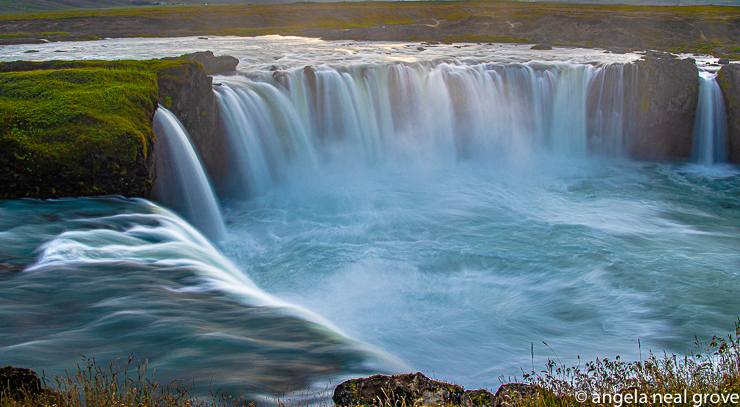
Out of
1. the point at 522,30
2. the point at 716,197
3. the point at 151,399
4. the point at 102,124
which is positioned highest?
the point at 522,30

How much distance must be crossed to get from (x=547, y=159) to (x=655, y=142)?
4.23 meters

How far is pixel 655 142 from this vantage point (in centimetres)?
1777

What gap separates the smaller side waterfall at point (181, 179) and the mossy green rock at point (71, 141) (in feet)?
2.54

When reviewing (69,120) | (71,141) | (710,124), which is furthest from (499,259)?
(710,124)

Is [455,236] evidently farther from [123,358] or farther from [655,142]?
[655,142]

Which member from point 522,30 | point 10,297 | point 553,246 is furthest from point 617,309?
point 522,30

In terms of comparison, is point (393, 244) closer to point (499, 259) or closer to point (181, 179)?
point (499, 259)

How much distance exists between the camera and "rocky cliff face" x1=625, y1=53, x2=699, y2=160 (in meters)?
17.0

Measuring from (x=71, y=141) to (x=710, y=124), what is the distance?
19.9 meters

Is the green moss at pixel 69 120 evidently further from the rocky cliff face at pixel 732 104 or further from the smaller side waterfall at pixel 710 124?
the rocky cliff face at pixel 732 104

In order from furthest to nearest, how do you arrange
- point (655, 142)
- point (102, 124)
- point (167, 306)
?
point (655, 142) < point (102, 124) < point (167, 306)

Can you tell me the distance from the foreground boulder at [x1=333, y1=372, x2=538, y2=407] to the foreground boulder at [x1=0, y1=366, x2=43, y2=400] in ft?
7.31

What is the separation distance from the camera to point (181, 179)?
33.7 feet

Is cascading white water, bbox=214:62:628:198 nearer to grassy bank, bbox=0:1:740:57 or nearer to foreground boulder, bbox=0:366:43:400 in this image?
foreground boulder, bbox=0:366:43:400
